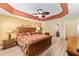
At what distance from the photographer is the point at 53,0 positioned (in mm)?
1853

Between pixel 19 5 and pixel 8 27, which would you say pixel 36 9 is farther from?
pixel 8 27

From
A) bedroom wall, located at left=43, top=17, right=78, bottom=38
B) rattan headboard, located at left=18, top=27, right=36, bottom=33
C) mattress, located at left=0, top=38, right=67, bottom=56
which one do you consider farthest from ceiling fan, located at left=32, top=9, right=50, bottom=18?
mattress, located at left=0, top=38, right=67, bottom=56

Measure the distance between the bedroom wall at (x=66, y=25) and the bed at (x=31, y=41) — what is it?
158 mm

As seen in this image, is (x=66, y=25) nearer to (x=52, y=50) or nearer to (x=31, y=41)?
(x=52, y=50)

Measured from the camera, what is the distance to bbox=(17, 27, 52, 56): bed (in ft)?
6.25

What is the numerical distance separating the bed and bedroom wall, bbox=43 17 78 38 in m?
0.16

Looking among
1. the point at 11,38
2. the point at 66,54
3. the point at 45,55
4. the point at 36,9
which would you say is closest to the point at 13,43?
the point at 11,38

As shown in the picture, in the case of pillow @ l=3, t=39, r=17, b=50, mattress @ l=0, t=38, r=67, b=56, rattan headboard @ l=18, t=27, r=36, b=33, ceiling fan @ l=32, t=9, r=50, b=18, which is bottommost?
mattress @ l=0, t=38, r=67, b=56

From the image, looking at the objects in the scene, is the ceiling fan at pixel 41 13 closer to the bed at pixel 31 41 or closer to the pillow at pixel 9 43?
the bed at pixel 31 41

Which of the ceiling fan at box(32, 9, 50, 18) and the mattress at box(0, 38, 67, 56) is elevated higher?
the ceiling fan at box(32, 9, 50, 18)

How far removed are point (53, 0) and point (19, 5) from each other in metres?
0.62

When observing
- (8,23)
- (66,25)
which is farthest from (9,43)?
(66,25)

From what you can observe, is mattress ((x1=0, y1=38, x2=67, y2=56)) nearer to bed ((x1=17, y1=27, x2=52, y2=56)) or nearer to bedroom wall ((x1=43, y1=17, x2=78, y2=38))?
bed ((x1=17, y1=27, x2=52, y2=56))

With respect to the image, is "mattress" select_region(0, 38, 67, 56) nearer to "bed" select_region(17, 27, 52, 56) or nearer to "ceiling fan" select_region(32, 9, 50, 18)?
"bed" select_region(17, 27, 52, 56)
